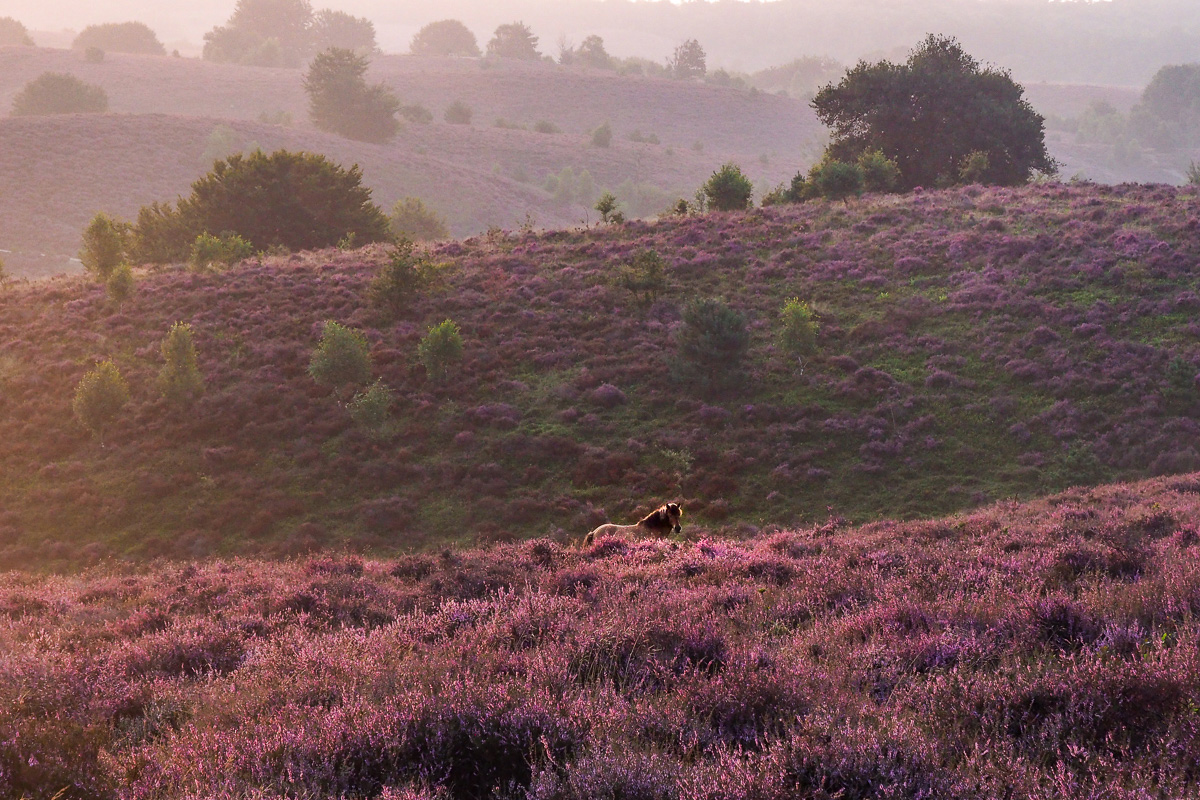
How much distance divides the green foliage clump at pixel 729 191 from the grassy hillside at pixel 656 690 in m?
32.8

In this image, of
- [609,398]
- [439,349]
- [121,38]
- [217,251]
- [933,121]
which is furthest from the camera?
[121,38]

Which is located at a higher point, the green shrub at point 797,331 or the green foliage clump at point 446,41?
the green foliage clump at point 446,41

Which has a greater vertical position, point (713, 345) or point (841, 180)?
point (841, 180)

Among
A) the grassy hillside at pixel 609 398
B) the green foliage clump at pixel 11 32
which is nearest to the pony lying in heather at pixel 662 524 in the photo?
Result: the grassy hillside at pixel 609 398

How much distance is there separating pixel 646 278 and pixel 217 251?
62.7 ft

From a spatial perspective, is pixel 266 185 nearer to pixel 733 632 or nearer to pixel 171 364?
pixel 171 364

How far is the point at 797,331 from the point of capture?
2145 cm

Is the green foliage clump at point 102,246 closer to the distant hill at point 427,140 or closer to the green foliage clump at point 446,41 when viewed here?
the distant hill at point 427,140

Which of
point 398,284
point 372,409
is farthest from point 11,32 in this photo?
point 372,409

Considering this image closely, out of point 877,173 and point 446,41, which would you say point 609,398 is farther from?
point 446,41

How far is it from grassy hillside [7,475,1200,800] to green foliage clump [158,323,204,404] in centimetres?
1354

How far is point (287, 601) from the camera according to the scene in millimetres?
7609

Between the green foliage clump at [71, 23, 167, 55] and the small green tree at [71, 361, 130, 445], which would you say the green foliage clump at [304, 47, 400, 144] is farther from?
the small green tree at [71, 361, 130, 445]

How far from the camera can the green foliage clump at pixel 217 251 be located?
30.9 meters
